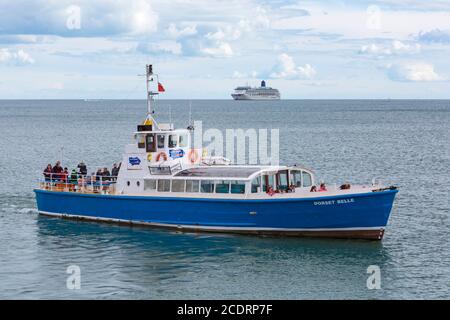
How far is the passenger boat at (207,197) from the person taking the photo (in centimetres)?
3353

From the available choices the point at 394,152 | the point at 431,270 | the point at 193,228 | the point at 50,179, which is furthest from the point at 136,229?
the point at 394,152

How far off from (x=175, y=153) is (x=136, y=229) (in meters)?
4.42

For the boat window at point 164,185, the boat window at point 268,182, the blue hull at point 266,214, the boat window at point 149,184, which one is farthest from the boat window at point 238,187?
the boat window at point 149,184

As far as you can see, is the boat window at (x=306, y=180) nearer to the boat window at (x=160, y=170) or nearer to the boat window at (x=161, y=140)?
the boat window at (x=160, y=170)

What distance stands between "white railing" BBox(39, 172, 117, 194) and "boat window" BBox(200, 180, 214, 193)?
551 centimetres

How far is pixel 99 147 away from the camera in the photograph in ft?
296

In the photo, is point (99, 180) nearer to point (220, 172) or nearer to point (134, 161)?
point (134, 161)

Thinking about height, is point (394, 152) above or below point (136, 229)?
above

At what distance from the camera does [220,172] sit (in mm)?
35875

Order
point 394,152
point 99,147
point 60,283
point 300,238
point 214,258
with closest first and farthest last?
point 60,283
point 214,258
point 300,238
point 394,152
point 99,147

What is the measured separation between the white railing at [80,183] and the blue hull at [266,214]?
772 mm

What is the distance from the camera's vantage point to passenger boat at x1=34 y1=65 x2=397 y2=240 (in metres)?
33.5
